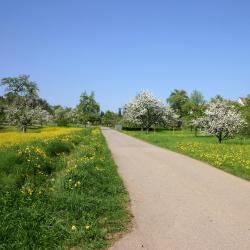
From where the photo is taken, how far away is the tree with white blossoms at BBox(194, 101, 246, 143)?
31.2 meters

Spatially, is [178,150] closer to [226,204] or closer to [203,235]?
[226,204]

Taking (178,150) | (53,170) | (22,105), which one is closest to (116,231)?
(53,170)

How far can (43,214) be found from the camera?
6594 mm

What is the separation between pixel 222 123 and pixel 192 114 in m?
17.0

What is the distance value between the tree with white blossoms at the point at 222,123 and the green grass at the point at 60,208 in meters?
21.7

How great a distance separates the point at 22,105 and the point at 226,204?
6015 cm

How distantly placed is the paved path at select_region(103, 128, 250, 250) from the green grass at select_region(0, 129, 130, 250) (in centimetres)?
43

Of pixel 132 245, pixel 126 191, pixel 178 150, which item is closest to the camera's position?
pixel 132 245

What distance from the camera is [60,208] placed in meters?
7.25

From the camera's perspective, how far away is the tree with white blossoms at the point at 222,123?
103 ft

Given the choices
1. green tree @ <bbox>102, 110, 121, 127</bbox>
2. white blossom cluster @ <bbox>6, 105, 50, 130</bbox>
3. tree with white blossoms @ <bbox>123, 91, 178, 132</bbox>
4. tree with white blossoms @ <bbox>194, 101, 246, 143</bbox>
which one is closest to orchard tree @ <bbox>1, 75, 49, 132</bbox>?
white blossom cluster @ <bbox>6, 105, 50, 130</bbox>

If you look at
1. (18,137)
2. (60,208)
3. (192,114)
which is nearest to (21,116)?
(192,114)

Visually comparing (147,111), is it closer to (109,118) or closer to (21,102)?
(21,102)

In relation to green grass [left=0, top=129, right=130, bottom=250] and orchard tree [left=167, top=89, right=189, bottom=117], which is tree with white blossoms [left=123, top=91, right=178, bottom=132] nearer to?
green grass [left=0, top=129, right=130, bottom=250]
